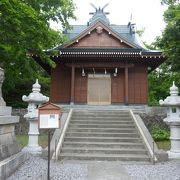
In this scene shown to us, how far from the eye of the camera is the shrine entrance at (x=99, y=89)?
21.1m

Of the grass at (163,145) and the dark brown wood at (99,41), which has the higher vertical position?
the dark brown wood at (99,41)

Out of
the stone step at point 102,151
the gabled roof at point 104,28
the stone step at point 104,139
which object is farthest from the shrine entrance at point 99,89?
the stone step at point 102,151

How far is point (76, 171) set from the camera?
8258mm

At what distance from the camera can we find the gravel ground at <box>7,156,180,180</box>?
7566 millimetres

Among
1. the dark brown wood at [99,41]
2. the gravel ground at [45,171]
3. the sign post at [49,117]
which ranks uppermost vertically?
the dark brown wood at [99,41]

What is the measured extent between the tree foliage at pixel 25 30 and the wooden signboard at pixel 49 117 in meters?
6.59

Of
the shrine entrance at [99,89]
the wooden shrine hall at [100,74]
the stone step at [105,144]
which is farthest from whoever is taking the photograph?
the shrine entrance at [99,89]

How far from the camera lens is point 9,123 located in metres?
7.80

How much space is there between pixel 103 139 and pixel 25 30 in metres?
6.57

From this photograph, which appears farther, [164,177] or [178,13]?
[178,13]

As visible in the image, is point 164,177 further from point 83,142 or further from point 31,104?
point 31,104

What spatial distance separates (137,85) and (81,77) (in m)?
4.18

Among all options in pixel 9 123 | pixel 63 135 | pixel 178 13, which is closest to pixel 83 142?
pixel 63 135

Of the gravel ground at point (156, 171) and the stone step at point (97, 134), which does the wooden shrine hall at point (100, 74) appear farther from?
the gravel ground at point (156, 171)
